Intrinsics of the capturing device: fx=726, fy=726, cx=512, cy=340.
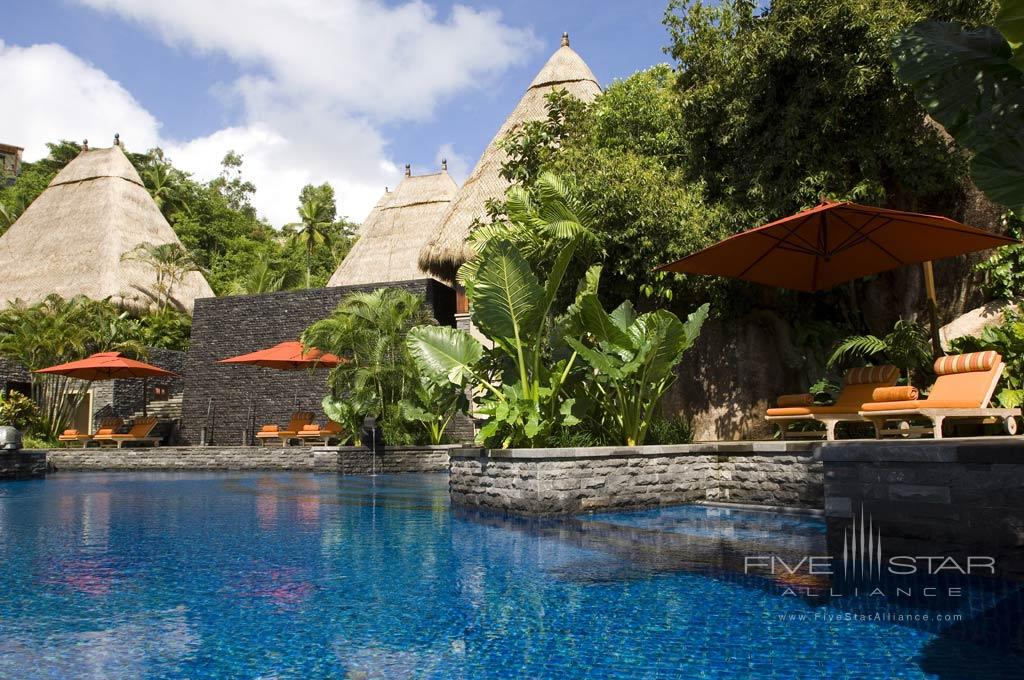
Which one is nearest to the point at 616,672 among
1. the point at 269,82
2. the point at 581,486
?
the point at 581,486

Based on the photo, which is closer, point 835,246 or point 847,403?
point 847,403

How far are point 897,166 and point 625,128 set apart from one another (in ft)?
14.0

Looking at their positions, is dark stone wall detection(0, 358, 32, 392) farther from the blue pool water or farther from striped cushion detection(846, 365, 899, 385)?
striped cushion detection(846, 365, 899, 385)

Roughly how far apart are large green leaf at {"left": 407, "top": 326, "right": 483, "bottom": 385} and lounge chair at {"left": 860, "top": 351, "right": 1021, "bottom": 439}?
4.19 meters

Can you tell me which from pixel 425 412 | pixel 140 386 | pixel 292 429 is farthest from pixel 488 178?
pixel 140 386

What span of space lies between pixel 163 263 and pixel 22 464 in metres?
17.1

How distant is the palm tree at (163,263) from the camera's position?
2869 cm

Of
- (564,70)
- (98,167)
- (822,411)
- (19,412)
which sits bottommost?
(19,412)

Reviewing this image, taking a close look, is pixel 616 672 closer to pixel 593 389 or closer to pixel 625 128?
pixel 593 389

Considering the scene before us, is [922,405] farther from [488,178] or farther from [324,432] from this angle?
[488,178]

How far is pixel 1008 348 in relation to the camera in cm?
820

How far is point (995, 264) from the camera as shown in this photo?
389 inches

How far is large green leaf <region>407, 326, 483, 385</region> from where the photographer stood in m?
8.38

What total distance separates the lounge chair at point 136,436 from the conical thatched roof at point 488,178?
8459 mm
